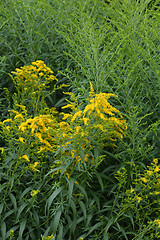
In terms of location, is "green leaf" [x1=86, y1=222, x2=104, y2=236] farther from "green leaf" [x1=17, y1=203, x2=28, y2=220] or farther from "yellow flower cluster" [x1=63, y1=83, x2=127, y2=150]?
"yellow flower cluster" [x1=63, y1=83, x2=127, y2=150]

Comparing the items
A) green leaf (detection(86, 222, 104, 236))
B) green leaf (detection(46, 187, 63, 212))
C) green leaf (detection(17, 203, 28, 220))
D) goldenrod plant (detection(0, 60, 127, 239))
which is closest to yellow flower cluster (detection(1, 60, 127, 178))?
goldenrod plant (detection(0, 60, 127, 239))

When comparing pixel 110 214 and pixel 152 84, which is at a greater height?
pixel 152 84

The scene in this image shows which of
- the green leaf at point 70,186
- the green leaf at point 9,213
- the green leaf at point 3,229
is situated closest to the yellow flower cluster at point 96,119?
the green leaf at point 70,186

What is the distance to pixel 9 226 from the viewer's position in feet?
9.28

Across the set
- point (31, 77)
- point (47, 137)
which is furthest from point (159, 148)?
point (31, 77)

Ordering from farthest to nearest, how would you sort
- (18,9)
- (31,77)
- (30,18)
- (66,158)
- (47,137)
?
1. (18,9)
2. (30,18)
3. (31,77)
4. (47,137)
5. (66,158)

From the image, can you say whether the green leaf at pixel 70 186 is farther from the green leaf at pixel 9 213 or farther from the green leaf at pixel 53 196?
the green leaf at pixel 9 213

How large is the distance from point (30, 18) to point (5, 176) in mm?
1856

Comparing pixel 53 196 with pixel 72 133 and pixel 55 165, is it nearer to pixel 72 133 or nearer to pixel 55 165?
pixel 55 165

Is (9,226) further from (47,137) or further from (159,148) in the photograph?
(159,148)

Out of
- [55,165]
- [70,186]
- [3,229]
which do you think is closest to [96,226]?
[70,186]

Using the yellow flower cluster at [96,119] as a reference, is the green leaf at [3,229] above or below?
below

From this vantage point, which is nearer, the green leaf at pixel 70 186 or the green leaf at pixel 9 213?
the green leaf at pixel 70 186

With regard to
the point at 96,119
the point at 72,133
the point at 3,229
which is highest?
the point at 96,119
